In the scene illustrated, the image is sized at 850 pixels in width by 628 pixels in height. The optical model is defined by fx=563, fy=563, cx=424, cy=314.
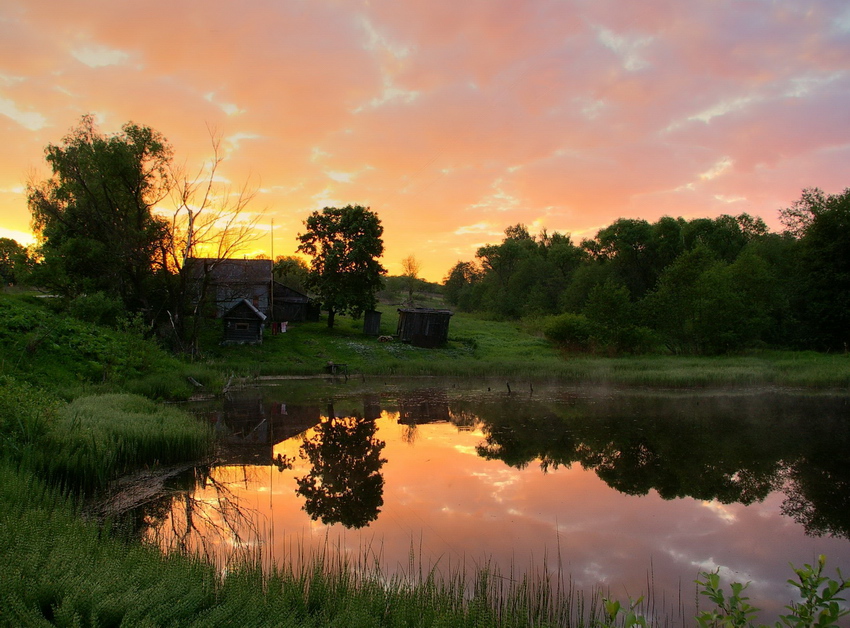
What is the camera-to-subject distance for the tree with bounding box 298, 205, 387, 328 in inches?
1738

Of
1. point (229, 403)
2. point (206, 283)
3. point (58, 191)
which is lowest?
point (229, 403)

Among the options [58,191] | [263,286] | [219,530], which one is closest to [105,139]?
[58,191]

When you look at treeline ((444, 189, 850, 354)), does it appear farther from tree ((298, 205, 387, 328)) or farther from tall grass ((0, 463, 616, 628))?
tall grass ((0, 463, 616, 628))

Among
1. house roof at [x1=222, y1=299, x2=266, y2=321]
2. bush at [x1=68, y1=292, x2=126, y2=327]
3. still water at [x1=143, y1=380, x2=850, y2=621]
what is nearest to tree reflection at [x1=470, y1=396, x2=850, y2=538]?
still water at [x1=143, y1=380, x2=850, y2=621]

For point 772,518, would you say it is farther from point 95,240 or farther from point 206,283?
point 95,240

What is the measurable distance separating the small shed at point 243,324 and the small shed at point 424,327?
423 inches

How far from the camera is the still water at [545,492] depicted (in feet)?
26.1

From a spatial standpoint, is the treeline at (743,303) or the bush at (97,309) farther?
the treeline at (743,303)

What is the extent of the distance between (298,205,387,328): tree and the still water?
2406 cm

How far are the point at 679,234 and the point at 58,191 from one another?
180 feet

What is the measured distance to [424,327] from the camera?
140 feet

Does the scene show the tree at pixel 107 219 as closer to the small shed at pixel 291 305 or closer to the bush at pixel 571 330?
the small shed at pixel 291 305

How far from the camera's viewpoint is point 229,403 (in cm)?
2183

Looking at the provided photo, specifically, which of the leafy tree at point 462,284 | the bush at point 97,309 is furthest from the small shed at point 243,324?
the leafy tree at point 462,284
